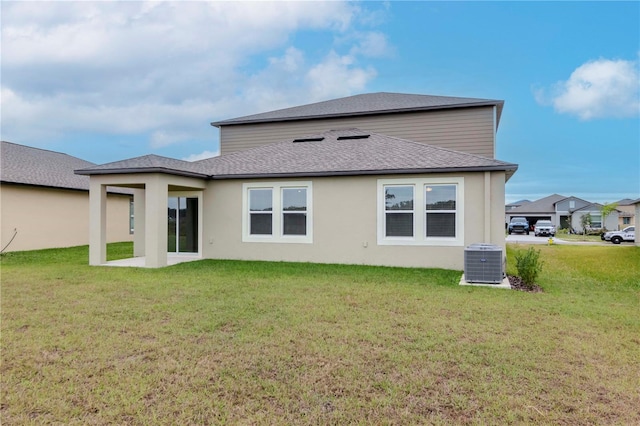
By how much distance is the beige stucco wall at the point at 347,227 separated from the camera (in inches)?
411

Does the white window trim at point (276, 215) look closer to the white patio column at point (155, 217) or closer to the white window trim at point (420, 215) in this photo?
the white window trim at point (420, 215)

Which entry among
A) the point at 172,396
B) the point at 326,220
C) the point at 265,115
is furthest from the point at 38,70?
the point at 172,396

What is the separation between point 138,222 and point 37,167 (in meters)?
8.23

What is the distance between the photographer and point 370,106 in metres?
16.7

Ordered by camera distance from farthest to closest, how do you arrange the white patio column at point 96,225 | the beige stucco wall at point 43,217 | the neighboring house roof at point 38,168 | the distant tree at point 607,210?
the distant tree at point 607,210, the neighboring house roof at point 38,168, the beige stucco wall at point 43,217, the white patio column at point 96,225

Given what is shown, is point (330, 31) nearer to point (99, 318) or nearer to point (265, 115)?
point (265, 115)

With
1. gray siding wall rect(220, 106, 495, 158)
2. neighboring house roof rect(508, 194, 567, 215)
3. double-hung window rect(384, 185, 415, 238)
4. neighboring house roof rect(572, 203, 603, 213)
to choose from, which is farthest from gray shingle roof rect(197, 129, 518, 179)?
neighboring house roof rect(508, 194, 567, 215)

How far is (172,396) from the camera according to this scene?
3.23 meters

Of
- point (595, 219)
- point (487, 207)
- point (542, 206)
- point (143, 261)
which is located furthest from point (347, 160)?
point (542, 206)

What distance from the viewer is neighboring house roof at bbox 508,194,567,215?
5328cm

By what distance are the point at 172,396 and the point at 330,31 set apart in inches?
644

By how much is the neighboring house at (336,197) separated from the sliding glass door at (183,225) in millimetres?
39

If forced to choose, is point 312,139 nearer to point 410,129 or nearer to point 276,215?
point 410,129

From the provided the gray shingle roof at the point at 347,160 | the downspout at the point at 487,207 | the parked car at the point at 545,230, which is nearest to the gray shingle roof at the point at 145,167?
the gray shingle roof at the point at 347,160
